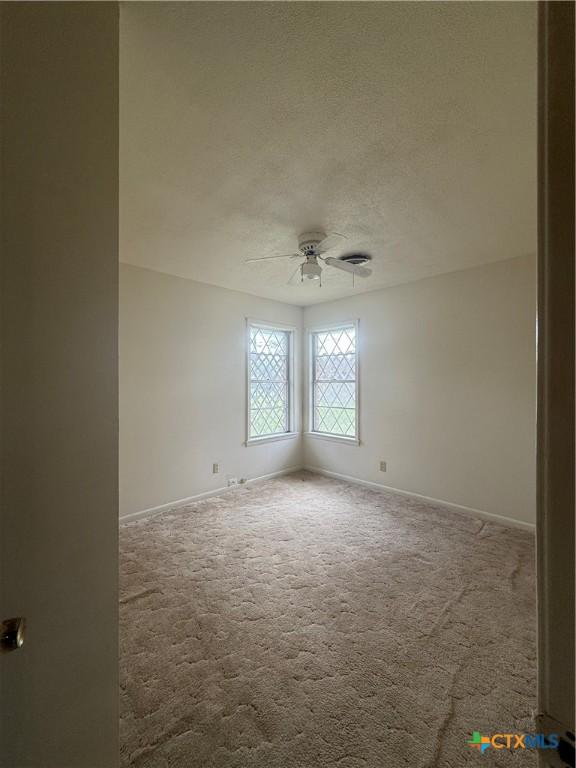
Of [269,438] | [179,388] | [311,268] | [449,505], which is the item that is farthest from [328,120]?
[269,438]

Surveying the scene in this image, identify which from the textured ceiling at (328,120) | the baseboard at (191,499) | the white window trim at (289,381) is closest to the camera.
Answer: the textured ceiling at (328,120)

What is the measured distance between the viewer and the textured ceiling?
1023 millimetres

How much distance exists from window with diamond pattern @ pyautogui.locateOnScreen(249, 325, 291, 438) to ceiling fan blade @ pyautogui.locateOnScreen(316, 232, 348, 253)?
1.90 metres

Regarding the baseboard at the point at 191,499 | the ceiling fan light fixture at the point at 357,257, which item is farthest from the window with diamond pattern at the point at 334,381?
the ceiling fan light fixture at the point at 357,257

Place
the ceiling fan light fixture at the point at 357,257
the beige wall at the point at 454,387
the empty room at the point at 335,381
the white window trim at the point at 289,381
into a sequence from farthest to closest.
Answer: the white window trim at the point at 289,381 < the beige wall at the point at 454,387 < the ceiling fan light fixture at the point at 357,257 < the empty room at the point at 335,381

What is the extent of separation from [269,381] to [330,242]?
2.43 m

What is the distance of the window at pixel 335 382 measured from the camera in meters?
4.46

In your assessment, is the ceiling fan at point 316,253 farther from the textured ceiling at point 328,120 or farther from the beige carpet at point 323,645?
the beige carpet at point 323,645

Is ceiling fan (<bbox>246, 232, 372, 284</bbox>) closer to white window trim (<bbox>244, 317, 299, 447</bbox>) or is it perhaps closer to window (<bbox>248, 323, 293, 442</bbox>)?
white window trim (<bbox>244, 317, 299, 447</bbox>)

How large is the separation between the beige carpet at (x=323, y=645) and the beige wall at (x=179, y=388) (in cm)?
62

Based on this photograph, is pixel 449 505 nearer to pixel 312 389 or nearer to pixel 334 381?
pixel 334 381

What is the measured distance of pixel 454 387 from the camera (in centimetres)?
344

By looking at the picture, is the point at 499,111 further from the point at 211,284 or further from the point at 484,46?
the point at 211,284

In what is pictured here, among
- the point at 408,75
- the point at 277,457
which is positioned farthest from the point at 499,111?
the point at 277,457
